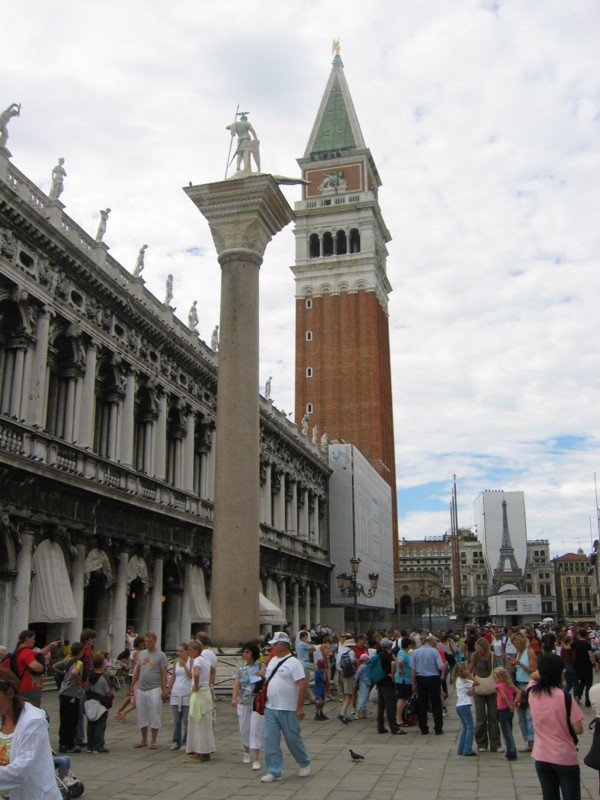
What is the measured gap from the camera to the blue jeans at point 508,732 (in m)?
11.2

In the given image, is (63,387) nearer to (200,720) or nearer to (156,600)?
(156,600)

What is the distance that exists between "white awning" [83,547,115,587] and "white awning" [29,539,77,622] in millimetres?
1386

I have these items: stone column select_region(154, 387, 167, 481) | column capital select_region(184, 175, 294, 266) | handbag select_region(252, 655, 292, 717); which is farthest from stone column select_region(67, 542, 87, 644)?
handbag select_region(252, 655, 292, 717)

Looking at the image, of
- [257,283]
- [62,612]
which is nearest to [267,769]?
[257,283]

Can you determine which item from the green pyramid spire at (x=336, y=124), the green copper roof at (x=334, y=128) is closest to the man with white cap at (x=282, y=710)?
the green pyramid spire at (x=336, y=124)

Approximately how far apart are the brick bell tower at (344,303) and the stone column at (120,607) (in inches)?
1949

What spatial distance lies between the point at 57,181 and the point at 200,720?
17.7 meters

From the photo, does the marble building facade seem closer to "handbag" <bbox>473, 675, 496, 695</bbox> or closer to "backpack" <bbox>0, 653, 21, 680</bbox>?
"backpack" <bbox>0, 653, 21, 680</bbox>

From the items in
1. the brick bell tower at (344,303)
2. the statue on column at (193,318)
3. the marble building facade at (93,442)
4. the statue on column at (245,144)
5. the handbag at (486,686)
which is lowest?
the handbag at (486,686)

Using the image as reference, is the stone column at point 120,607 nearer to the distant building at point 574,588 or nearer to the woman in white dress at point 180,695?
the woman in white dress at point 180,695

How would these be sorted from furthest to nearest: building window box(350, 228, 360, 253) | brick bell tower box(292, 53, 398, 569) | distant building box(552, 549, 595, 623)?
distant building box(552, 549, 595, 623), building window box(350, 228, 360, 253), brick bell tower box(292, 53, 398, 569)

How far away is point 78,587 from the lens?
77.2 ft


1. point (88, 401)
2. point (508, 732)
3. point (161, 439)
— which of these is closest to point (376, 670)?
point (508, 732)

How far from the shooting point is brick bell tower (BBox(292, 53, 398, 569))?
251 ft
